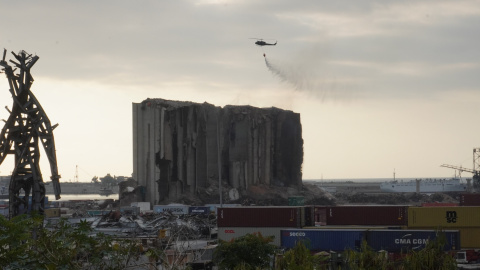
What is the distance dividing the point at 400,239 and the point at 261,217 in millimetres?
15354

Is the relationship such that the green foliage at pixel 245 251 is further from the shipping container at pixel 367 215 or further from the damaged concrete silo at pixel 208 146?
the damaged concrete silo at pixel 208 146

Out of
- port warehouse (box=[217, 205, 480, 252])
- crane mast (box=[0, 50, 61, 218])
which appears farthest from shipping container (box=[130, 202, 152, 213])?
crane mast (box=[0, 50, 61, 218])

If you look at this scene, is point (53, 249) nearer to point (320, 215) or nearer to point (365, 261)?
point (365, 261)

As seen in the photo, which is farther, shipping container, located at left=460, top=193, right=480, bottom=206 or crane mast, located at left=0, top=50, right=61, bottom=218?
shipping container, located at left=460, top=193, right=480, bottom=206

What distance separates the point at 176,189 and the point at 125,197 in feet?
33.9

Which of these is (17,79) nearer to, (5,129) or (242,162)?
(5,129)

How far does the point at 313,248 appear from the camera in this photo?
5812 centimetres

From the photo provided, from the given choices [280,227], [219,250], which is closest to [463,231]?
[280,227]

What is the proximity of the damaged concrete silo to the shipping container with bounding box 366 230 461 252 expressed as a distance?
8049cm

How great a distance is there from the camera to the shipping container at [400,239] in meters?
56.3

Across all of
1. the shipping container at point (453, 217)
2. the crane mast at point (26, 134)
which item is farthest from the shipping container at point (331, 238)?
the crane mast at point (26, 134)

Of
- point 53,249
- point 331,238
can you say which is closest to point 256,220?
point 331,238

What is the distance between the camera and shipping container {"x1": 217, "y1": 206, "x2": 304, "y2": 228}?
68.1 metres

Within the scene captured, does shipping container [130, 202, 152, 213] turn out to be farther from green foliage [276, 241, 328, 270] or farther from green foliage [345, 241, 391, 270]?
green foliage [345, 241, 391, 270]
